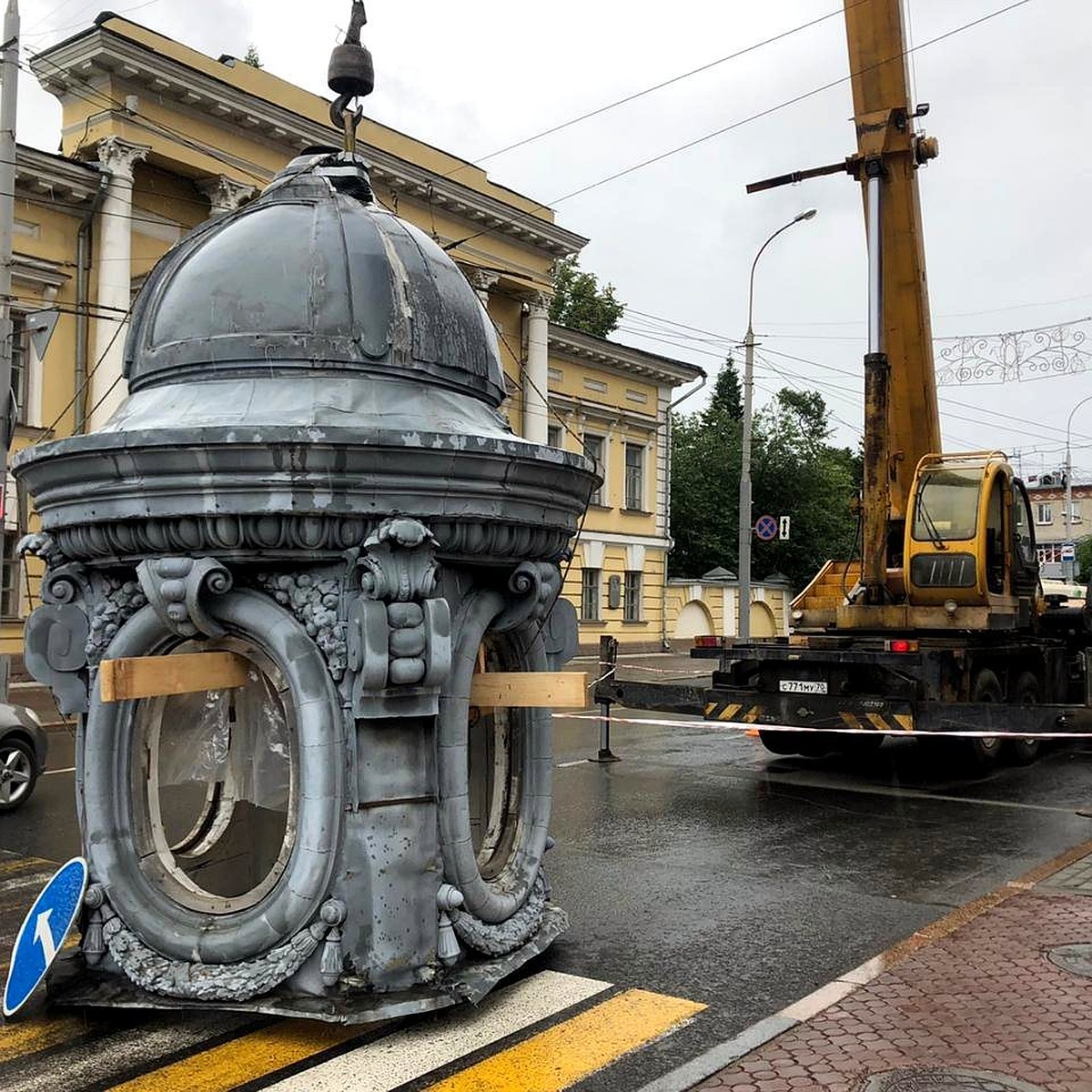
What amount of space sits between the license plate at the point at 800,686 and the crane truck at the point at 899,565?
0.04 feet

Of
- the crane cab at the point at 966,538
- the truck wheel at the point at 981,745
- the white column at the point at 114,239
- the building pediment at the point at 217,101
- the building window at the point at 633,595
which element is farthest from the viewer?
the building window at the point at 633,595

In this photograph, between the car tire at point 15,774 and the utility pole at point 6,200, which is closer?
the car tire at point 15,774

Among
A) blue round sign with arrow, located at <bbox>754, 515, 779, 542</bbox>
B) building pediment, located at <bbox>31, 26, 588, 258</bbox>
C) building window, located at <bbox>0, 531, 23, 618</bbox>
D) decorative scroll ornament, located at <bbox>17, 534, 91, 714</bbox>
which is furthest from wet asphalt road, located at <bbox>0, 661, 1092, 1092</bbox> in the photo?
blue round sign with arrow, located at <bbox>754, 515, 779, 542</bbox>

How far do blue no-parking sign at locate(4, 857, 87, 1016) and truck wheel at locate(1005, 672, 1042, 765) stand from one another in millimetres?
9687

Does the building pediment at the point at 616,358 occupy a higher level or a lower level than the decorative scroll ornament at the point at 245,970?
higher

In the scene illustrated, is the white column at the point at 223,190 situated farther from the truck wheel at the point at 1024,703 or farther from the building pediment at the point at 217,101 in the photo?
the truck wheel at the point at 1024,703

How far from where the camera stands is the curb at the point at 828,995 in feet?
14.1

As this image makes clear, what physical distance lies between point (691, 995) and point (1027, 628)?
8689 mm

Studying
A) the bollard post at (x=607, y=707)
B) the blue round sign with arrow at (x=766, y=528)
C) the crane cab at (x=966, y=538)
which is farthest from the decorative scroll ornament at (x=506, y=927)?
the blue round sign with arrow at (x=766, y=528)

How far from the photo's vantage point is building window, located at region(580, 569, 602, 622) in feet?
109

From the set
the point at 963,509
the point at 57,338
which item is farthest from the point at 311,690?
the point at 57,338

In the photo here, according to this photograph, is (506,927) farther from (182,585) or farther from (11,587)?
(11,587)

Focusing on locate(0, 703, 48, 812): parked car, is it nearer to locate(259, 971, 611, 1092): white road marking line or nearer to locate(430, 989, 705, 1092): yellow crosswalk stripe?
locate(259, 971, 611, 1092): white road marking line

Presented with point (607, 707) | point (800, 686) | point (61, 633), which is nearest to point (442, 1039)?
point (61, 633)
